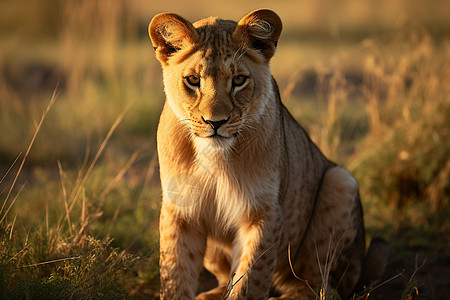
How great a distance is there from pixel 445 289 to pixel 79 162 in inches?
178

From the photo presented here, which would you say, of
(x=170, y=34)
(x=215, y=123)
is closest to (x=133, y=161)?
(x=170, y=34)

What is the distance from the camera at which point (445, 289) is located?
3.96 meters

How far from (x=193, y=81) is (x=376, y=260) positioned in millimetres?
1817

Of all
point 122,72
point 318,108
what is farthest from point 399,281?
point 122,72

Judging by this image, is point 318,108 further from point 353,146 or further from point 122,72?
point 122,72

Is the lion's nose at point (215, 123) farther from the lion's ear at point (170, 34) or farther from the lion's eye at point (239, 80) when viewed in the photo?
the lion's ear at point (170, 34)

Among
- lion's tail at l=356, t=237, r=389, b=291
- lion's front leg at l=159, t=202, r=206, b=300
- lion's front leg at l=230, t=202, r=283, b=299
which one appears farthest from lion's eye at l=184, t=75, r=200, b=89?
lion's tail at l=356, t=237, r=389, b=291

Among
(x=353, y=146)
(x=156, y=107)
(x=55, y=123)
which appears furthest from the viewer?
(x=156, y=107)

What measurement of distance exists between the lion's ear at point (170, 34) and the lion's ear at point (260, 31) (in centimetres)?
26

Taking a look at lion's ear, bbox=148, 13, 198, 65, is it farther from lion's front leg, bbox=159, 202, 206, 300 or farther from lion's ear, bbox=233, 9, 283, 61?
lion's front leg, bbox=159, 202, 206, 300

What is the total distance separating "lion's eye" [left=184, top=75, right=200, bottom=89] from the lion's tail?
174cm

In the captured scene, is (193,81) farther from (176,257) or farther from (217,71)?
(176,257)

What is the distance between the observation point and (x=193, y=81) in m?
3.18

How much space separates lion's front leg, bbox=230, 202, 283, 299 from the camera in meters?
3.40
